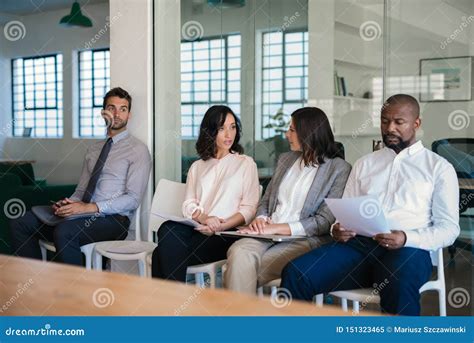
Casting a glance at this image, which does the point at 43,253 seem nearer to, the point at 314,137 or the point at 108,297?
the point at 314,137

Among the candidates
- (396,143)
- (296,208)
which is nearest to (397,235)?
(396,143)

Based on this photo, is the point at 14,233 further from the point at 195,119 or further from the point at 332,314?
the point at 332,314

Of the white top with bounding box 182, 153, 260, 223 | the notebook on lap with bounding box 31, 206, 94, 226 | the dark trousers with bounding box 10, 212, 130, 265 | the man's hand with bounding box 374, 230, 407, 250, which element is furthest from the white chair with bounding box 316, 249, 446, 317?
the notebook on lap with bounding box 31, 206, 94, 226

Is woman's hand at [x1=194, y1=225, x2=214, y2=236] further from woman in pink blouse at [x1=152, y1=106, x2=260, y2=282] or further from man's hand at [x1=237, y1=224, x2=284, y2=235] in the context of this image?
man's hand at [x1=237, y1=224, x2=284, y2=235]

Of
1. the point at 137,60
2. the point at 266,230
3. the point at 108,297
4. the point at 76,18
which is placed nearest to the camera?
the point at 108,297

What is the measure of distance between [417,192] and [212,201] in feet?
3.44

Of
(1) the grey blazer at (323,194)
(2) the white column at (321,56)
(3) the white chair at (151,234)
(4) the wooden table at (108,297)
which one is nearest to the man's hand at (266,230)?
(1) the grey blazer at (323,194)

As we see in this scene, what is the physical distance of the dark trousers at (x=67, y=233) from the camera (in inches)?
128

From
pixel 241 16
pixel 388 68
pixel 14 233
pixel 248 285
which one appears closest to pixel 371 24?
pixel 388 68

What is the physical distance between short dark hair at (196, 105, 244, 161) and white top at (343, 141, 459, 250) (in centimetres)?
79

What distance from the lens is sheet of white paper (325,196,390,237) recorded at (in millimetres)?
2166

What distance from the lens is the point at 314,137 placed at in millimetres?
2750

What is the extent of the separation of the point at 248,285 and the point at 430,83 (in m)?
1.35

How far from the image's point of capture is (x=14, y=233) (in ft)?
11.5
